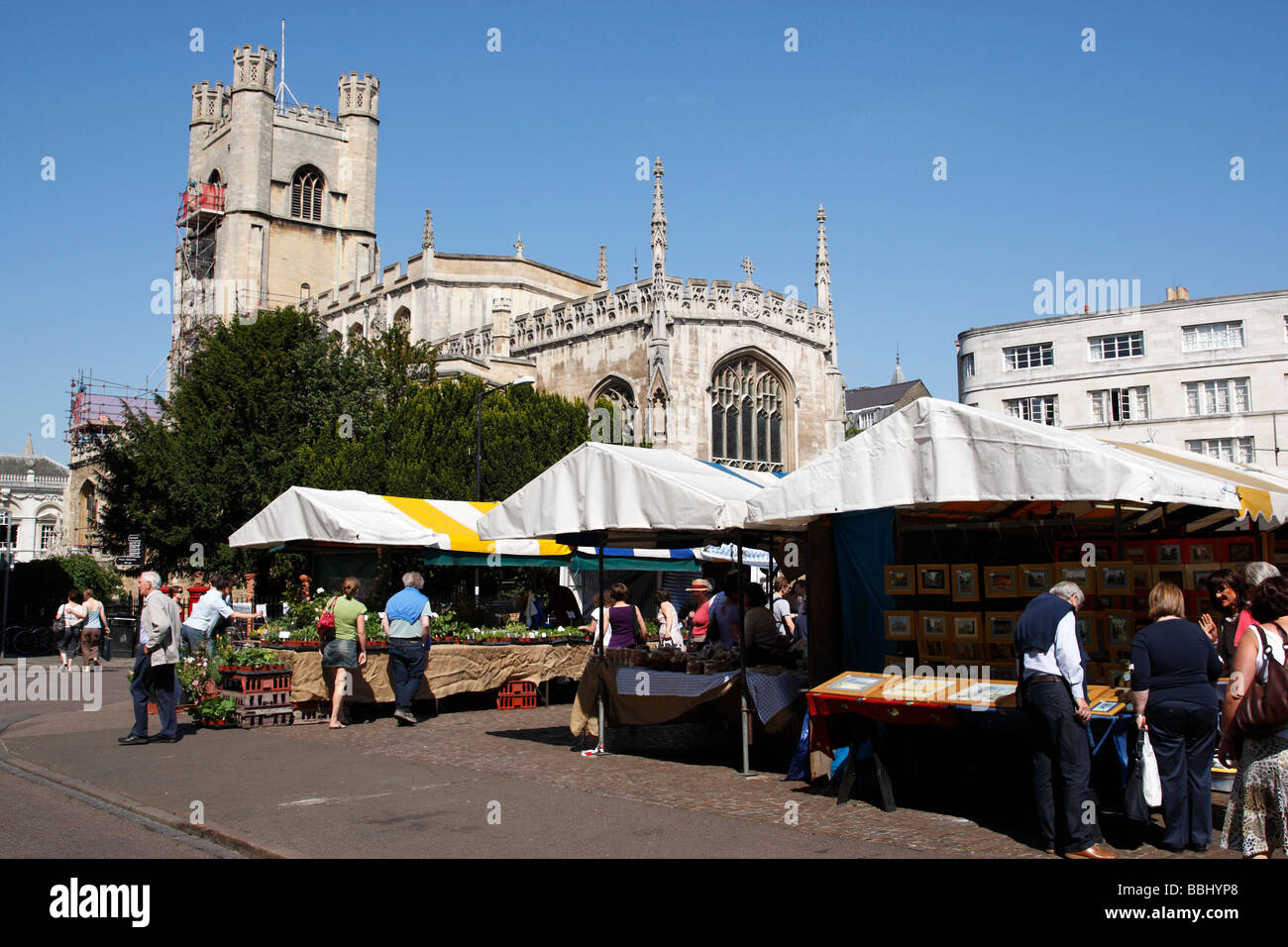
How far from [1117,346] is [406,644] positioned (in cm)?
4533

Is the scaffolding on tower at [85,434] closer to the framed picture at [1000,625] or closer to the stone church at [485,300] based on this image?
the stone church at [485,300]

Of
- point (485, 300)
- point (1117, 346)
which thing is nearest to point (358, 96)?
point (485, 300)

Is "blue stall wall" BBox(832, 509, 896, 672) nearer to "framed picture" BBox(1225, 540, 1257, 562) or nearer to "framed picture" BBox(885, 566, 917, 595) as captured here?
"framed picture" BBox(885, 566, 917, 595)

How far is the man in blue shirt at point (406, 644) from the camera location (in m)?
12.6

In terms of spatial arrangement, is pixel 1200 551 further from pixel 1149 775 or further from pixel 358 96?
pixel 358 96

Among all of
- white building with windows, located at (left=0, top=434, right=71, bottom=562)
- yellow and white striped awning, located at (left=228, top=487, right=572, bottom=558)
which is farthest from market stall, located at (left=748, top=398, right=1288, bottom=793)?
white building with windows, located at (left=0, top=434, right=71, bottom=562)

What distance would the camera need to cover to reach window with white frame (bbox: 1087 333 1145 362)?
→ 49.0 m

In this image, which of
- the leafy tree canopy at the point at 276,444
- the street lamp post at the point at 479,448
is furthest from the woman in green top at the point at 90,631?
the street lamp post at the point at 479,448

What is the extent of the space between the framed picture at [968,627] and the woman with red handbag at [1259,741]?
7.80 ft

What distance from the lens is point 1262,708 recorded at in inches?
208
